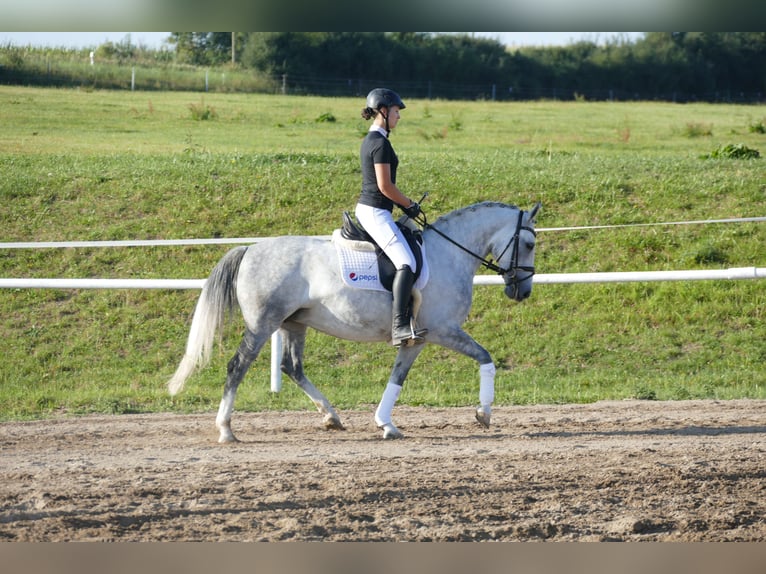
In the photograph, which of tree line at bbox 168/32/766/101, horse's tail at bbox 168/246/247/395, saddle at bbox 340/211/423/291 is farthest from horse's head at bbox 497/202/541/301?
tree line at bbox 168/32/766/101

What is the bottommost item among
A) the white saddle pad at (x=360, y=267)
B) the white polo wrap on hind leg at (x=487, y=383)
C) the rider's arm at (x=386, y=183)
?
the white polo wrap on hind leg at (x=487, y=383)

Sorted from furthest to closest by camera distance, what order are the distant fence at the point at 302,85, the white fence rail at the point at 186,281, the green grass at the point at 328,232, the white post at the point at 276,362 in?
the distant fence at the point at 302,85 < the green grass at the point at 328,232 < the white fence rail at the point at 186,281 < the white post at the point at 276,362

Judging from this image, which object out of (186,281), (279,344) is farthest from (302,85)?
(279,344)

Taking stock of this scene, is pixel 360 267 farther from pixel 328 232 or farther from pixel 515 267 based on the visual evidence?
pixel 328 232

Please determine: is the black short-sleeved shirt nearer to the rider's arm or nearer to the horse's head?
the rider's arm

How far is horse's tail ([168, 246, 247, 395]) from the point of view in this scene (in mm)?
8438

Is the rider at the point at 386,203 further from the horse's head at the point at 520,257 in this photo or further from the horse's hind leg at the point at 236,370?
the horse's hind leg at the point at 236,370

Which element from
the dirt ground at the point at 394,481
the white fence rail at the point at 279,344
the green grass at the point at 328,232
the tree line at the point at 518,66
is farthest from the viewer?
the tree line at the point at 518,66

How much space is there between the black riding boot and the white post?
2.32 m

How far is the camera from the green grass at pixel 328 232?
11.9 m

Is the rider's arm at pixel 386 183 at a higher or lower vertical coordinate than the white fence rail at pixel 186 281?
higher

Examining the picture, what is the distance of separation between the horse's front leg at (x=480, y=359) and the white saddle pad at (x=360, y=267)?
1.70ft

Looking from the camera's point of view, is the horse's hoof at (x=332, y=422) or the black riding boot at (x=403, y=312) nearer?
the black riding boot at (x=403, y=312)

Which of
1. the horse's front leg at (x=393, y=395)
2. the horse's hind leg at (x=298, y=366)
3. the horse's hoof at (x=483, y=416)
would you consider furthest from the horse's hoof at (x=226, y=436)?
the horse's hoof at (x=483, y=416)
